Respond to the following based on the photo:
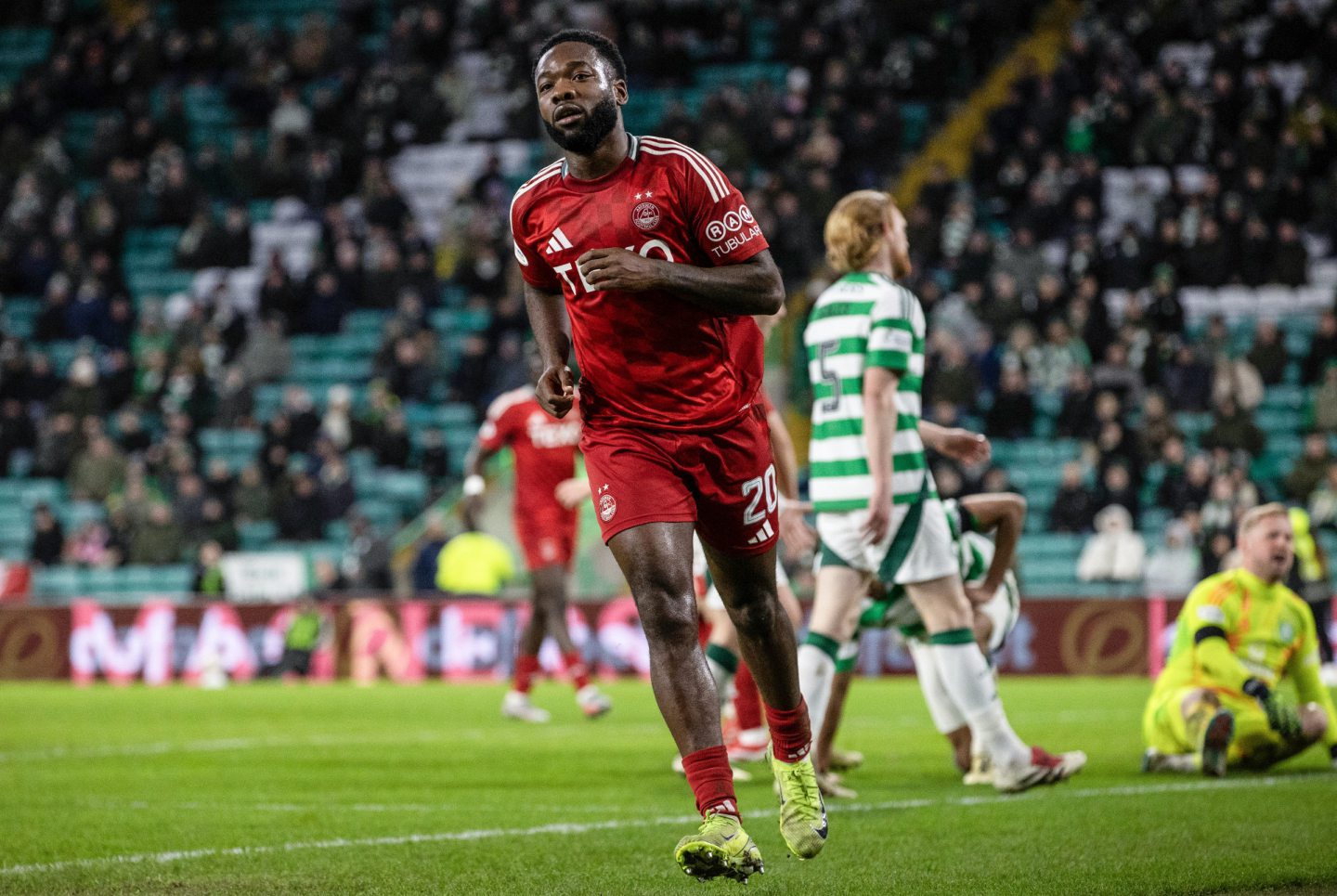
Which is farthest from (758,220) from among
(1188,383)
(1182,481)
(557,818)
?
(557,818)

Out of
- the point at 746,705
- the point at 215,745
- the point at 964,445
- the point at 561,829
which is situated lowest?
the point at 215,745

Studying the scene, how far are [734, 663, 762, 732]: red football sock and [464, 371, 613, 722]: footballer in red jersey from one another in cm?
358

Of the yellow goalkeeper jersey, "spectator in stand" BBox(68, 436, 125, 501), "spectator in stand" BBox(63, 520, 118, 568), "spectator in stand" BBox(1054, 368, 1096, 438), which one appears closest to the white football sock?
the yellow goalkeeper jersey

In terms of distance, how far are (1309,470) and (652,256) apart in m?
14.9

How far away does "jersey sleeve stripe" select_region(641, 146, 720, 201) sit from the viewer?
5.19 m

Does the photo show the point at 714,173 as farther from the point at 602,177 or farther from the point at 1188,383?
the point at 1188,383

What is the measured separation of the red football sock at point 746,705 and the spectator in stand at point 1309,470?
1152 cm

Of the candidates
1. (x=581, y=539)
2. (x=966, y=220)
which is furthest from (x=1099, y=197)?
(x=581, y=539)

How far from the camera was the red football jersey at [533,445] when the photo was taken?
1269cm

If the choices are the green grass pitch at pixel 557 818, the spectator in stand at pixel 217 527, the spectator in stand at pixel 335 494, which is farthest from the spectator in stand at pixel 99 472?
the green grass pitch at pixel 557 818

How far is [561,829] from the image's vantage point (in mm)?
6469

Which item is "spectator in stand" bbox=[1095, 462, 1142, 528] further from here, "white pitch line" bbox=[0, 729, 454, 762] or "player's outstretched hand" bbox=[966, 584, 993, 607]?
"player's outstretched hand" bbox=[966, 584, 993, 607]

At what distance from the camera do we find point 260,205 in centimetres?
2670

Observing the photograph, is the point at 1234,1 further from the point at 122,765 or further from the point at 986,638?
the point at 122,765
